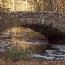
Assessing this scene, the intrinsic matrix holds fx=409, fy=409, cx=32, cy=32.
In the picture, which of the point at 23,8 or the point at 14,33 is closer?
the point at 14,33

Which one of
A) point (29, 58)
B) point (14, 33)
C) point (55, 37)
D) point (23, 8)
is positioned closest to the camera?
point (29, 58)

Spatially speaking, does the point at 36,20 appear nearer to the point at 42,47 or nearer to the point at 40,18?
the point at 40,18

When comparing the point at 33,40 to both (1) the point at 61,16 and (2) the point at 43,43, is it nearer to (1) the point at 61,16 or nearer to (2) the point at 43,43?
(2) the point at 43,43

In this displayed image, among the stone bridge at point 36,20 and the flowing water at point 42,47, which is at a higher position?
the stone bridge at point 36,20

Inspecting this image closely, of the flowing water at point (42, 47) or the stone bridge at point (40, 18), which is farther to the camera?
the stone bridge at point (40, 18)

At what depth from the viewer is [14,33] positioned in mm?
20406

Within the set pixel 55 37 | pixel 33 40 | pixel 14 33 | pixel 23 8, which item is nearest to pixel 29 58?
pixel 55 37

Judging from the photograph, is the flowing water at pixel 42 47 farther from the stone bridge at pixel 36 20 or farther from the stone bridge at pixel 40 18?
the stone bridge at pixel 40 18

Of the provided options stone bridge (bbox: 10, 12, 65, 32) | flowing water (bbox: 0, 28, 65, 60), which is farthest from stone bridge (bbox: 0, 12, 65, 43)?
flowing water (bbox: 0, 28, 65, 60)

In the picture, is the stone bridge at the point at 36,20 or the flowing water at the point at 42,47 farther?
the stone bridge at the point at 36,20

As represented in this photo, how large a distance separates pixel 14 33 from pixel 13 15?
430 centimetres

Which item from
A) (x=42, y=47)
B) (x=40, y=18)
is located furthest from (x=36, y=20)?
(x=42, y=47)

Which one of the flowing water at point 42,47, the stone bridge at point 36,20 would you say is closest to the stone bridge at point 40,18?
the stone bridge at point 36,20

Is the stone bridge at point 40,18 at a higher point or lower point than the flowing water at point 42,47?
higher
